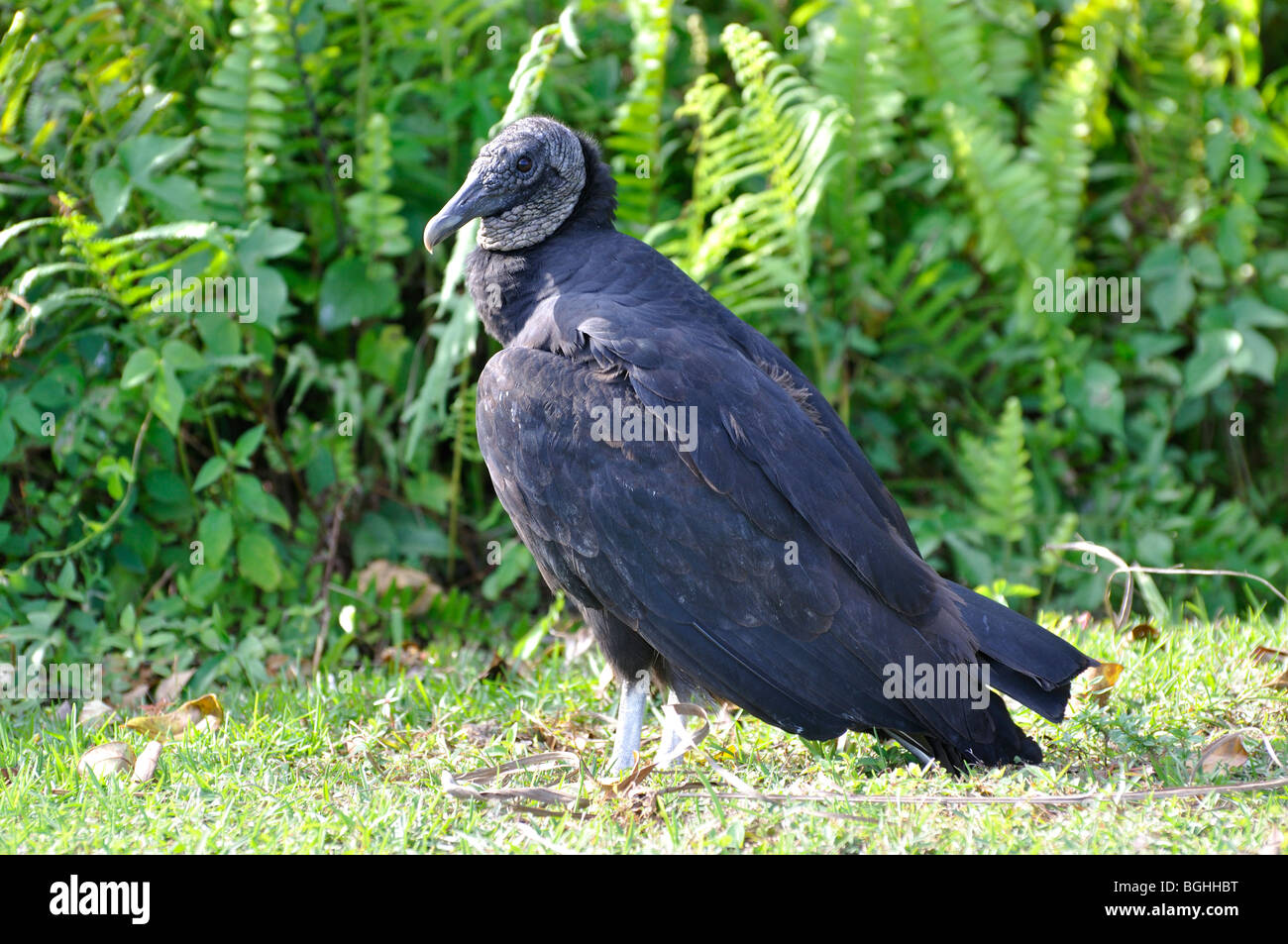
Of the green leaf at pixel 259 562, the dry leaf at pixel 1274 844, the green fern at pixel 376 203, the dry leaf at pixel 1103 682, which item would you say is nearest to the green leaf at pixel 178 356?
the green leaf at pixel 259 562

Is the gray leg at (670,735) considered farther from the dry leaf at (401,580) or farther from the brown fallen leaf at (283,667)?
the dry leaf at (401,580)

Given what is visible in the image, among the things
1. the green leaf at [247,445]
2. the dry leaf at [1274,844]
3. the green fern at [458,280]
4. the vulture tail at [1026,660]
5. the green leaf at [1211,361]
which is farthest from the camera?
the green leaf at [1211,361]

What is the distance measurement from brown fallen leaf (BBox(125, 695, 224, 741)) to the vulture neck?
54.6 inches

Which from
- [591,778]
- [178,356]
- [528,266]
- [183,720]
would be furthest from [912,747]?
[178,356]

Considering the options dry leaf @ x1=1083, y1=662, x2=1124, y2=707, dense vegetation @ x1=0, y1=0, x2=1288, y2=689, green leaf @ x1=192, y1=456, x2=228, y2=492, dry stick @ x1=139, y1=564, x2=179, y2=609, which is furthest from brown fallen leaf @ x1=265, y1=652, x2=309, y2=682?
dry leaf @ x1=1083, y1=662, x2=1124, y2=707

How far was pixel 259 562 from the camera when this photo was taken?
181 inches

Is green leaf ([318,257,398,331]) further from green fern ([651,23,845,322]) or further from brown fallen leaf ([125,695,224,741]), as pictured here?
brown fallen leaf ([125,695,224,741])

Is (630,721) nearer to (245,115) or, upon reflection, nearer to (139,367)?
(139,367)

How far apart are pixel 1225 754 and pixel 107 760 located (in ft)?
9.38

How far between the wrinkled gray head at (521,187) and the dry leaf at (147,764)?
1.56 metres

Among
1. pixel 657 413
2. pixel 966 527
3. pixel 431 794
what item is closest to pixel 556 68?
pixel 966 527

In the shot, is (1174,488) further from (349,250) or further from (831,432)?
(349,250)

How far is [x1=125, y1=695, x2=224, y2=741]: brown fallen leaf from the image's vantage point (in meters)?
3.49

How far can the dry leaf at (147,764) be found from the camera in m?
3.10
